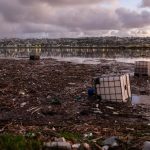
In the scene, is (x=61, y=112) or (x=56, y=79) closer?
(x=61, y=112)

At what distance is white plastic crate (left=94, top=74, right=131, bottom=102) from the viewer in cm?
1430

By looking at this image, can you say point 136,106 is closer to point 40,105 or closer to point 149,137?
point 40,105

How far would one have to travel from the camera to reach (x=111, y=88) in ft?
47.2

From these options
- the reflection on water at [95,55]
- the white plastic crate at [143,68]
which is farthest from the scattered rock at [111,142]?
the reflection on water at [95,55]

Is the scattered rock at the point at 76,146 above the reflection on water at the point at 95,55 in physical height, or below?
below

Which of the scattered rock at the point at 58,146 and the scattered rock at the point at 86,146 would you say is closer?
the scattered rock at the point at 58,146

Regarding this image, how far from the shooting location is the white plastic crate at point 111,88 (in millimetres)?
14305

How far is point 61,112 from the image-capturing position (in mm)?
12656

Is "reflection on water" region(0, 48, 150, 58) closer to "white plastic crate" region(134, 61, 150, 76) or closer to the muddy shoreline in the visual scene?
"white plastic crate" region(134, 61, 150, 76)

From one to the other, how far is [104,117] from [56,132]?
8.30 feet

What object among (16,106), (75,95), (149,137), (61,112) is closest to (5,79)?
(75,95)

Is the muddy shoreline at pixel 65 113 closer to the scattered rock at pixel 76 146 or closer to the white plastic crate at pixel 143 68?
the scattered rock at pixel 76 146

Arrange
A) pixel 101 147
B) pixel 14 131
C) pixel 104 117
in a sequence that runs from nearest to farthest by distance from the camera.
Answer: pixel 101 147 → pixel 14 131 → pixel 104 117

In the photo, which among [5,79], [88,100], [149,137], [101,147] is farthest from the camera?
[5,79]
